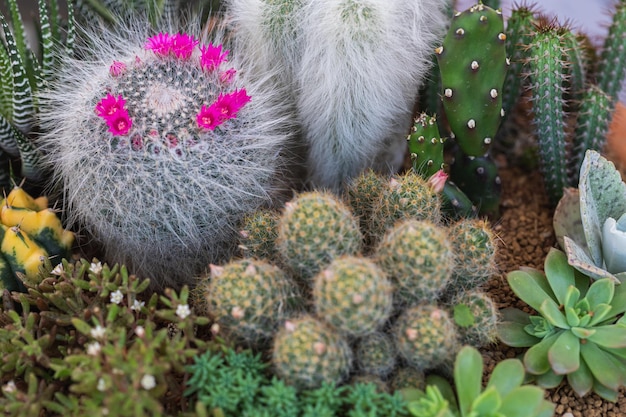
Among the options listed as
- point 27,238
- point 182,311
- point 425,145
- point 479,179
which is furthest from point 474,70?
point 27,238

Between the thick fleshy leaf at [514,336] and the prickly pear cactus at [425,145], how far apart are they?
362mm

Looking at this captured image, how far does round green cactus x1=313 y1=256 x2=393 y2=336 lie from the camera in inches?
37.9

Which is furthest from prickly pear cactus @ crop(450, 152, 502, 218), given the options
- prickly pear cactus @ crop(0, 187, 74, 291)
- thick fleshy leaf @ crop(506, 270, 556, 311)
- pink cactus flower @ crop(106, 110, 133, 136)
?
prickly pear cactus @ crop(0, 187, 74, 291)

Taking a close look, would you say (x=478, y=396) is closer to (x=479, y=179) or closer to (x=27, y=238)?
(x=479, y=179)

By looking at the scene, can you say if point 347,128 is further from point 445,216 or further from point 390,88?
point 445,216

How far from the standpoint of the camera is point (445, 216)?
146cm

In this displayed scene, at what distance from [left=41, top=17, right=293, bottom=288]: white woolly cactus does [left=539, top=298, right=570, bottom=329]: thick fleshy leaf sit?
1.97ft

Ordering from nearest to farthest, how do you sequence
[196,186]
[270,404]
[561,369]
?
[270,404]
[561,369]
[196,186]

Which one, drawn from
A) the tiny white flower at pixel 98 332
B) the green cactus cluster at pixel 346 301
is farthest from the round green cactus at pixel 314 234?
the tiny white flower at pixel 98 332

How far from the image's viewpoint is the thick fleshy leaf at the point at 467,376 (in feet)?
3.38

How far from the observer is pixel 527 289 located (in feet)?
4.10

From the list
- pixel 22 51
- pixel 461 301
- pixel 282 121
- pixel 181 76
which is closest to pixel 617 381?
pixel 461 301

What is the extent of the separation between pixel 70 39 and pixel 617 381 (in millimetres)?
1362

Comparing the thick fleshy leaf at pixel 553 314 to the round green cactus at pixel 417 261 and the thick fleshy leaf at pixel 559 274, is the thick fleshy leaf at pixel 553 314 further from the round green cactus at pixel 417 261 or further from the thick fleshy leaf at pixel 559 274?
the round green cactus at pixel 417 261
